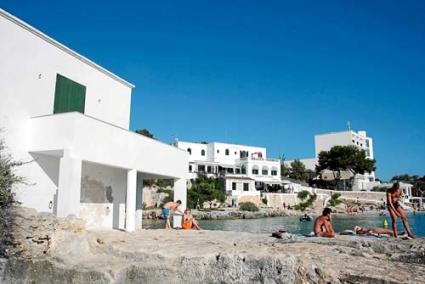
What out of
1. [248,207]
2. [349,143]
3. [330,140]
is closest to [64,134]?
[248,207]

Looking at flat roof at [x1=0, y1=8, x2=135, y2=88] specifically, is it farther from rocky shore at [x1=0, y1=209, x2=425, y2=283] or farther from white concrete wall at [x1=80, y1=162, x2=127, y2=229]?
rocky shore at [x1=0, y1=209, x2=425, y2=283]

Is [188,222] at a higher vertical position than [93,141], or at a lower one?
lower

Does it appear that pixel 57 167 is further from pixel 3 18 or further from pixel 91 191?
pixel 3 18

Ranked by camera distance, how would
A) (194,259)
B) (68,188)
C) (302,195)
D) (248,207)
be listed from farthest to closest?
(302,195), (248,207), (68,188), (194,259)

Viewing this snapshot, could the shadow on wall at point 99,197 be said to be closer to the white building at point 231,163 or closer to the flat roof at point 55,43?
the flat roof at point 55,43

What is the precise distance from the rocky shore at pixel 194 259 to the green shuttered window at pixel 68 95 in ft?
16.3

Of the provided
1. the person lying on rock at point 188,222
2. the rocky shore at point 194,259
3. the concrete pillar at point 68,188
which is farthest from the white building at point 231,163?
the rocky shore at point 194,259

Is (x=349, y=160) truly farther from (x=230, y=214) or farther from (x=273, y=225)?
(x=273, y=225)

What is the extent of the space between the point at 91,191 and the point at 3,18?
292 inches

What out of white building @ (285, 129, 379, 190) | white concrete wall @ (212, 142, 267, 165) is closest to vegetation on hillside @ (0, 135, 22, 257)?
white concrete wall @ (212, 142, 267, 165)

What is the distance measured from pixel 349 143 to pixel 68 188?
3757 inches

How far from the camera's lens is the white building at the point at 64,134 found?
12.3 m

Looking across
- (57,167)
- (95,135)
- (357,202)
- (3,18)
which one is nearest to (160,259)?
(95,135)

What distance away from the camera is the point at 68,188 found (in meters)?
12.0
